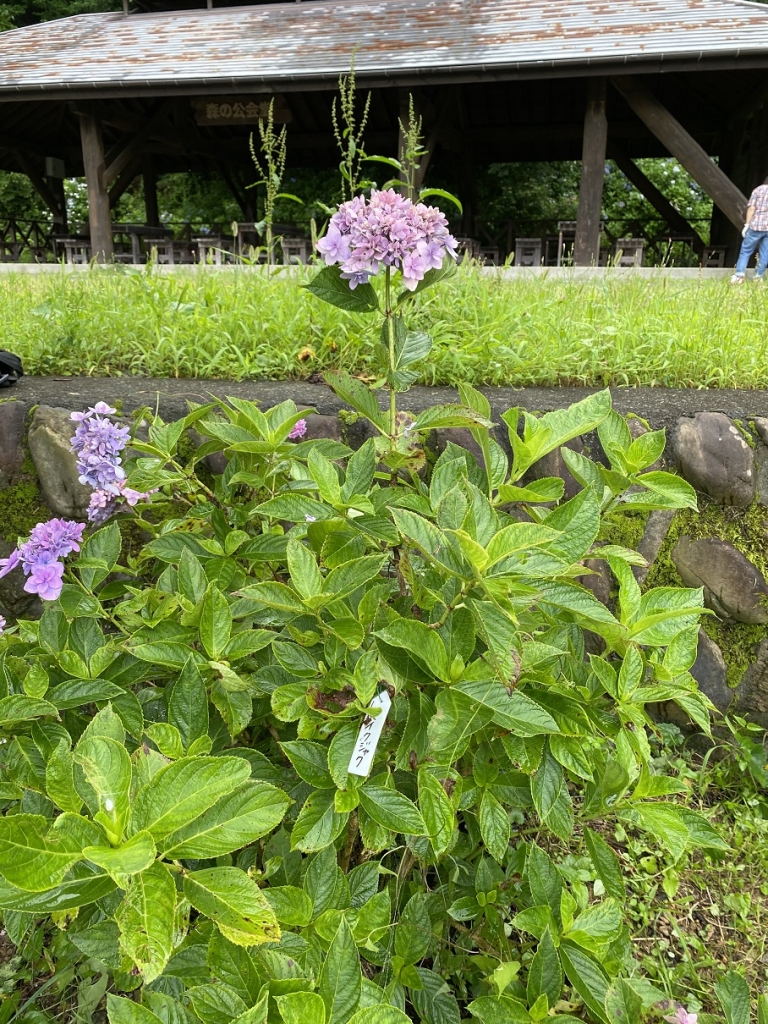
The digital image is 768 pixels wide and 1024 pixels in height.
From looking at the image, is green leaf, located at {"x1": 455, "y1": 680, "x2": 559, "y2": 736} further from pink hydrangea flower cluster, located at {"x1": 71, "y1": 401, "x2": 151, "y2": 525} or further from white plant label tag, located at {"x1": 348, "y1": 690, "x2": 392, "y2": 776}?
pink hydrangea flower cluster, located at {"x1": 71, "y1": 401, "x2": 151, "y2": 525}

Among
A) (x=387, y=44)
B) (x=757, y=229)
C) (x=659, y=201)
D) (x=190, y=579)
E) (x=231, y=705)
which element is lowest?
(x=659, y=201)

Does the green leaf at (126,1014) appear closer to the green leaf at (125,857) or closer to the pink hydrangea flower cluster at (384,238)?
the green leaf at (125,857)

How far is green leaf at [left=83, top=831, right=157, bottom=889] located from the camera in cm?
62

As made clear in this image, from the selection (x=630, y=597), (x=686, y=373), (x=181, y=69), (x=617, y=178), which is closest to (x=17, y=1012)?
(x=630, y=597)

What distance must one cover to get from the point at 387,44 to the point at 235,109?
9.63 feet

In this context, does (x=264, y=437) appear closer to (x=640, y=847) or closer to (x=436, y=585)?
(x=436, y=585)

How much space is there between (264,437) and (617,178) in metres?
18.7

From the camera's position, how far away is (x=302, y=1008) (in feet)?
2.37

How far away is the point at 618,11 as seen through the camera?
8.40 metres

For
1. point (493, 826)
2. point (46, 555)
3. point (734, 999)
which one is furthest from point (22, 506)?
point (734, 999)

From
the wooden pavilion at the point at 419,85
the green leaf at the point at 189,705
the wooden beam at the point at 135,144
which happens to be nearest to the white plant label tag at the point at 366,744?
the green leaf at the point at 189,705

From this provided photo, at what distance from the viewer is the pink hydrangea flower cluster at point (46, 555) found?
1.14 m

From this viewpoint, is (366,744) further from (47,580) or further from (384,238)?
(384,238)

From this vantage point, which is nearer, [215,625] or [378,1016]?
[378,1016]
